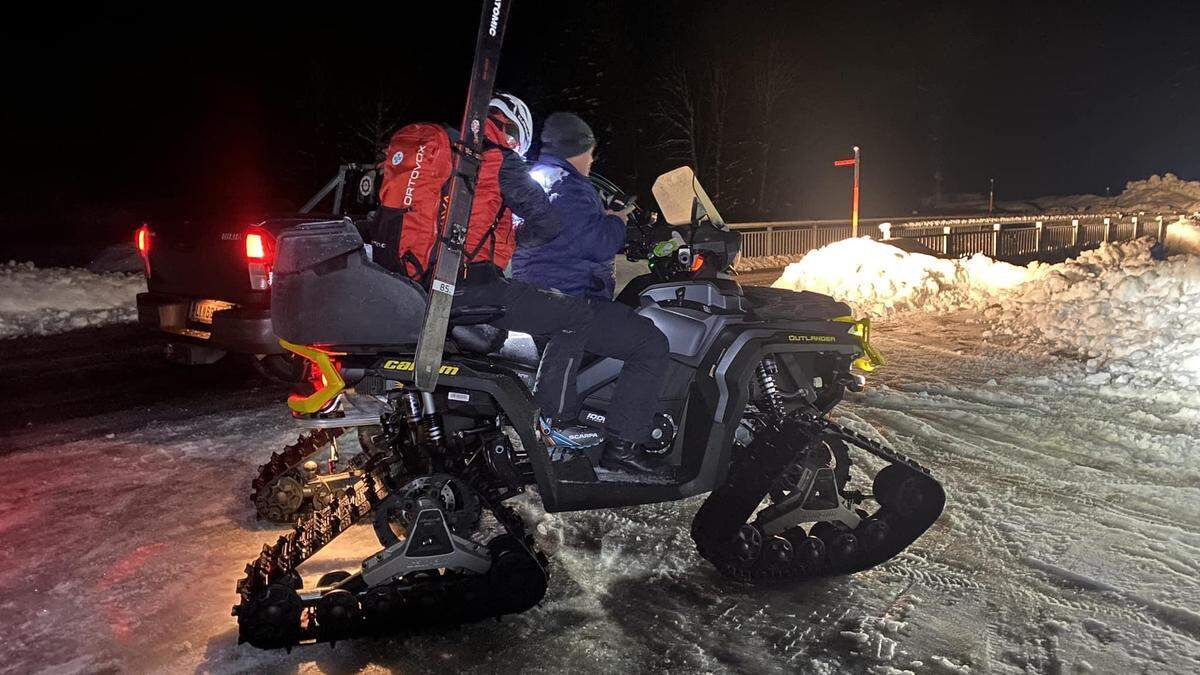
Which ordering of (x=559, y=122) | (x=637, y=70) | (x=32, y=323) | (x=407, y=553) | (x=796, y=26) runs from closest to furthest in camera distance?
(x=407, y=553) → (x=559, y=122) → (x=32, y=323) → (x=637, y=70) → (x=796, y=26)

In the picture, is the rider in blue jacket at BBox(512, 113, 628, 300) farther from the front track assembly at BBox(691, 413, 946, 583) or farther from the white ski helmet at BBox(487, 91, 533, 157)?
the front track assembly at BBox(691, 413, 946, 583)

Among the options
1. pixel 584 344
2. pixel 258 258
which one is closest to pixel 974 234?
pixel 258 258

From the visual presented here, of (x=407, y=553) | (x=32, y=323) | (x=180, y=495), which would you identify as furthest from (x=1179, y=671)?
(x=32, y=323)

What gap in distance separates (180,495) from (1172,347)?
8.00m

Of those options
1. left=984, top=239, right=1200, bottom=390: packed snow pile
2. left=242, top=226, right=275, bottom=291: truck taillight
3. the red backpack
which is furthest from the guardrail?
the red backpack

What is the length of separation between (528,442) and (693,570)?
1.16m

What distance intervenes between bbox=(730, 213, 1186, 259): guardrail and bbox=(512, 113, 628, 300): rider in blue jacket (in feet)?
55.9

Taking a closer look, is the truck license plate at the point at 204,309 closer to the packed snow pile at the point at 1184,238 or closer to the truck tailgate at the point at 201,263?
the truck tailgate at the point at 201,263

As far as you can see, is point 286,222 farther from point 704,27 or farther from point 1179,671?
point 704,27

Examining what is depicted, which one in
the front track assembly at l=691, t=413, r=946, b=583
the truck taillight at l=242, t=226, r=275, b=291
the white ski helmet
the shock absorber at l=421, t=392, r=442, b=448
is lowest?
the front track assembly at l=691, t=413, r=946, b=583

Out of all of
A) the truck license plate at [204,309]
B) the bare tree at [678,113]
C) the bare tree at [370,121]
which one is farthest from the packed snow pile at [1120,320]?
the bare tree at [678,113]

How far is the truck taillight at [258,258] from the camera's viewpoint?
7621 millimetres

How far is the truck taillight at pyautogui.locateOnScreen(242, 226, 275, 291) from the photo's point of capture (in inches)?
300

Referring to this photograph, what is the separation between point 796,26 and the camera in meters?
42.1
